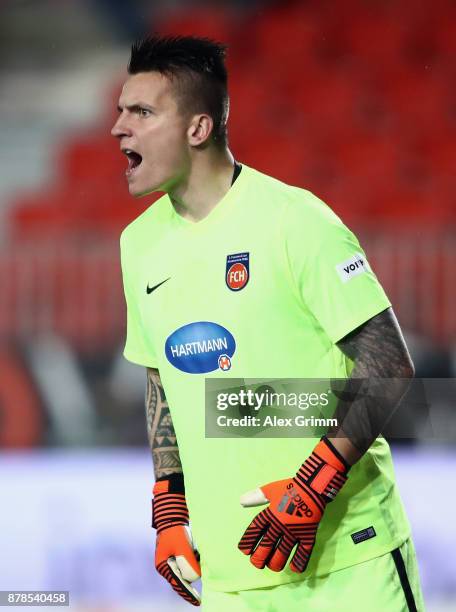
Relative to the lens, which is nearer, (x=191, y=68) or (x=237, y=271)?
(x=237, y=271)

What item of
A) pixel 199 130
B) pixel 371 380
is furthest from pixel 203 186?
pixel 371 380

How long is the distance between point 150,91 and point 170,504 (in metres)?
0.88

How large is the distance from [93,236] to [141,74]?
14.3 ft

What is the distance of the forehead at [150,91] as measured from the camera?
2375 mm

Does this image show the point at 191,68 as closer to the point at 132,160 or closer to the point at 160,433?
the point at 132,160

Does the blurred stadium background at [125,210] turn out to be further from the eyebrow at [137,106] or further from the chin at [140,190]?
the eyebrow at [137,106]

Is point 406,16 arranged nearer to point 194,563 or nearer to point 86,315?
point 86,315

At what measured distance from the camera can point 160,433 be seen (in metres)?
2.54

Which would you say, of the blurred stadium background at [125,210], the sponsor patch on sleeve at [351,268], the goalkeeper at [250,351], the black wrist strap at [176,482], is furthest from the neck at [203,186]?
the blurred stadium background at [125,210]

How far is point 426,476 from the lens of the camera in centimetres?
449

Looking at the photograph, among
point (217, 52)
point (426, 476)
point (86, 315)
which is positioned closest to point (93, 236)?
point (86, 315)

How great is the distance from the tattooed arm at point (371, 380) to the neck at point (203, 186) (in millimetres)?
439

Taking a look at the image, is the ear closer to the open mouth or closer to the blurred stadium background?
the open mouth

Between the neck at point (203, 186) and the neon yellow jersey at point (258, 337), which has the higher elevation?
the neck at point (203, 186)
